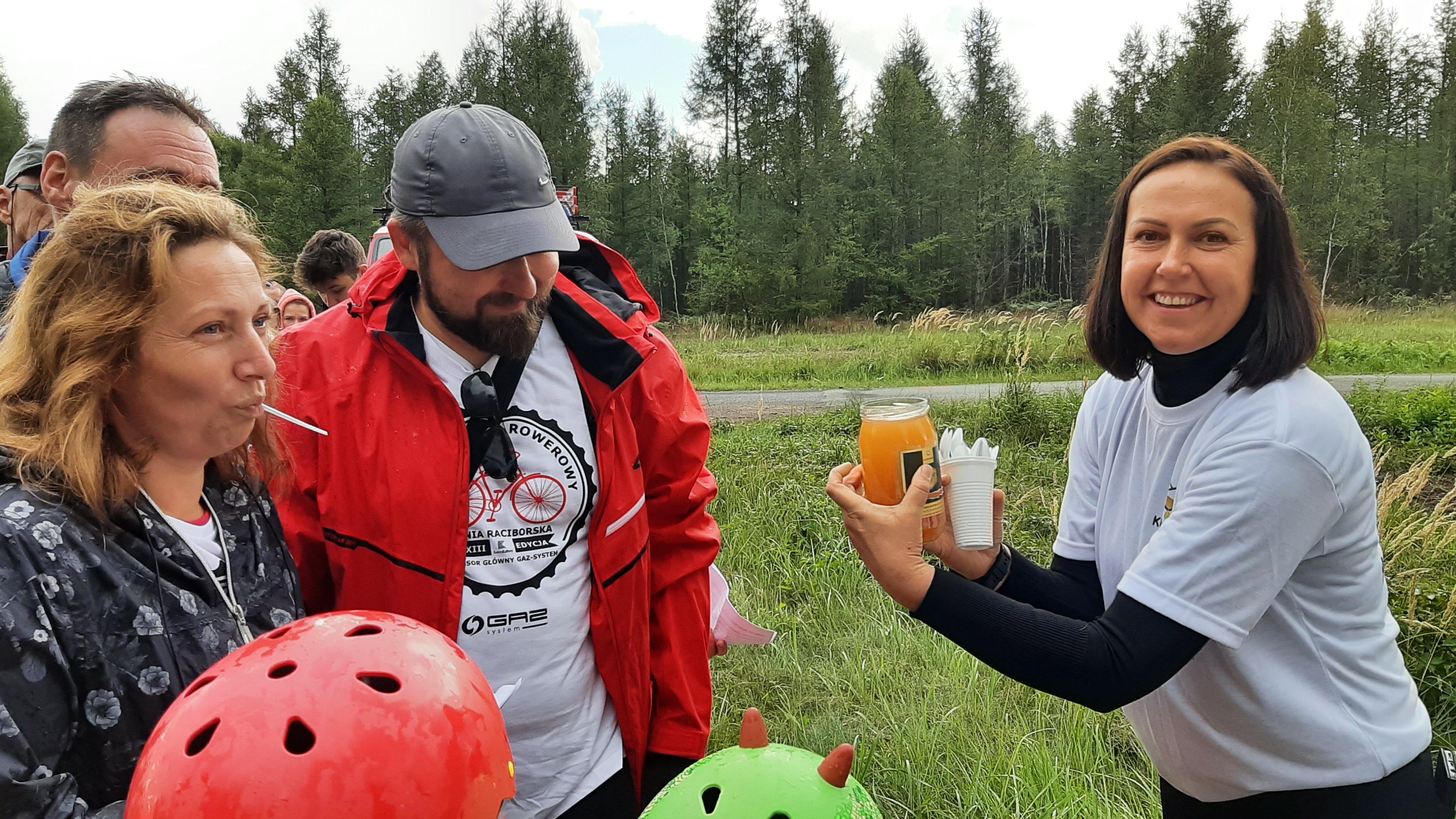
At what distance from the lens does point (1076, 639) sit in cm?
150

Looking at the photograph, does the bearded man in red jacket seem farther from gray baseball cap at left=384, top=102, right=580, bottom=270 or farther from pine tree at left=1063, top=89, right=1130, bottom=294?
pine tree at left=1063, top=89, right=1130, bottom=294

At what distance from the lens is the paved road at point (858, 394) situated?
10969mm

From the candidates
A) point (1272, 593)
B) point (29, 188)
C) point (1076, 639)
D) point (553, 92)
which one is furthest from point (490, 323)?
point (553, 92)

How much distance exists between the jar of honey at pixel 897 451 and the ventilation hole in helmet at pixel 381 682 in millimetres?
954

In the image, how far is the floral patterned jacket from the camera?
1121mm

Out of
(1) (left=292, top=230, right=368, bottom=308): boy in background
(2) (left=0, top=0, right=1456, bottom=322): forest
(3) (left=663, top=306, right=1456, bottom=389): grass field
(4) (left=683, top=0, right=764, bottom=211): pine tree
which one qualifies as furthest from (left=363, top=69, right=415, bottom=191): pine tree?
(1) (left=292, top=230, right=368, bottom=308): boy in background

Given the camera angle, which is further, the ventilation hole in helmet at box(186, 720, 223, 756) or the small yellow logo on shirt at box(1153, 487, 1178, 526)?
the small yellow logo on shirt at box(1153, 487, 1178, 526)

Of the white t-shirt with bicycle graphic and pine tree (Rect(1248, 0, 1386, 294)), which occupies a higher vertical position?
pine tree (Rect(1248, 0, 1386, 294))

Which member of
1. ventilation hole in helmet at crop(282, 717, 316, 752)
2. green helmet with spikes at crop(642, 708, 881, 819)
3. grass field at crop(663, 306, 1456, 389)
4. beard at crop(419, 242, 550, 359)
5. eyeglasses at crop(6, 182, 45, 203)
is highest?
eyeglasses at crop(6, 182, 45, 203)

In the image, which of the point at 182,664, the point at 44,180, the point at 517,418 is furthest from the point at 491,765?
the point at 44,180

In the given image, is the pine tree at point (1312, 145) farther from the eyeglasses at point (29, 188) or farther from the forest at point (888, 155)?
the eyeglasses at point (29, 188)

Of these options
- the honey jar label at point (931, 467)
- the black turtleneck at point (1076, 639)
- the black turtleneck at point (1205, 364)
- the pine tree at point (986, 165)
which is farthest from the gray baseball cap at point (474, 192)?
the pine tree at point (986, 165)

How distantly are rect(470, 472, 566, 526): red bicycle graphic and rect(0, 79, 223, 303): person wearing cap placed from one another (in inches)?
47.4

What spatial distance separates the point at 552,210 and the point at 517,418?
22.6 inches
